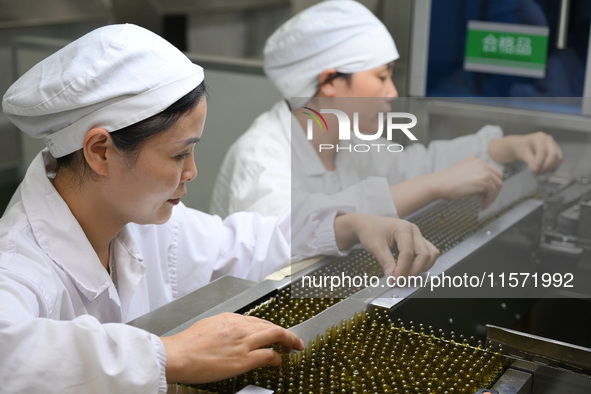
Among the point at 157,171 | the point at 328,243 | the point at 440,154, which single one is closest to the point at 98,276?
the point at 157,171

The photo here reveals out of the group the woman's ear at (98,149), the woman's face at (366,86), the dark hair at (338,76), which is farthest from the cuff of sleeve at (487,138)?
the woman's ear at (98,149)

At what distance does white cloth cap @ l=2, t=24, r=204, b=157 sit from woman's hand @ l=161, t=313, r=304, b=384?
1.27ft

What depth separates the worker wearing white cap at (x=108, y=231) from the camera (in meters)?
0.96

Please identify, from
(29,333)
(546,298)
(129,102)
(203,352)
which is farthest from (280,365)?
(546,298)

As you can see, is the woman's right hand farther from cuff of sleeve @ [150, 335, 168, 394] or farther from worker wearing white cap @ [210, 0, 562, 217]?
cuff of sleeve @ [150, 335, 168, 394]

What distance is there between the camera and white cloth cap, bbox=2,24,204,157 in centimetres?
113

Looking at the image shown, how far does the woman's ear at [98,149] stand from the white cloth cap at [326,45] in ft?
3.40

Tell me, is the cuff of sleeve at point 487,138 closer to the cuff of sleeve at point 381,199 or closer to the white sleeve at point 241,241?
the cuff of sleeve at point 381,199

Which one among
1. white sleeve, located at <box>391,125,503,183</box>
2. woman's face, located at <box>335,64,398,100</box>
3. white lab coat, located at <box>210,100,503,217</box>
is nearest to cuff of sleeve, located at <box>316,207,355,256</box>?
white lab coat, located at <box>210,100,503,217</box>

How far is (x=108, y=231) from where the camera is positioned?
133 centimetres

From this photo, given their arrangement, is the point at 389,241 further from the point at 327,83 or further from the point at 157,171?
the point at 327,83

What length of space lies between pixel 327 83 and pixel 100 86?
1089 mm

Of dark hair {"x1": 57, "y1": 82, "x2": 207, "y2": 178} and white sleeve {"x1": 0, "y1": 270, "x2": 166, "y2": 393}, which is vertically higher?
dark hair {"x1": 57, "y1": 82, "x2": 207, "y2": 178}

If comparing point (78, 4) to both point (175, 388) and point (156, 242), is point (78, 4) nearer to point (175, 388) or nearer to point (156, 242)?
point (156, 242)
